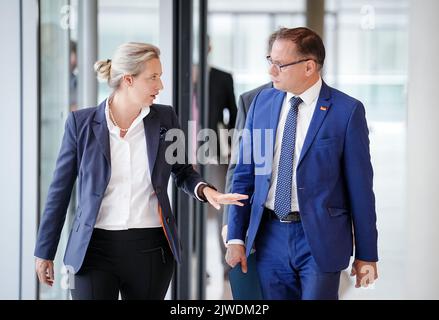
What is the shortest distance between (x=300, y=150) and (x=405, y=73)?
106 centimetres

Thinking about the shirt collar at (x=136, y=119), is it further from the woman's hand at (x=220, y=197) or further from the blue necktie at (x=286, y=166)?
the blue necktie at (x=286, y=166)

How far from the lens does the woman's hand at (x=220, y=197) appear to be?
233cm

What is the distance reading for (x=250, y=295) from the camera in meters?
2.64

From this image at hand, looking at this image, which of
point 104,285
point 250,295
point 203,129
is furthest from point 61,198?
point 203,129

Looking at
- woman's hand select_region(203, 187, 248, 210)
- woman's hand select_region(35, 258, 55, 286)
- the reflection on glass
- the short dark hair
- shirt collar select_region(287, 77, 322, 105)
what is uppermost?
the reflection on glass

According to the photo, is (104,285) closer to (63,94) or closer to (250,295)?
(250,295)

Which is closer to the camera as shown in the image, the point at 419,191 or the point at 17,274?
the point at 419,191

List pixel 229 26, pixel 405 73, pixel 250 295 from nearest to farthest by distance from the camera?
pixel 250 295 → pixel 405 73 → pixel 229 26

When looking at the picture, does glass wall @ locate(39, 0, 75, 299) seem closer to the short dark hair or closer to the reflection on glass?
the reflection on glass

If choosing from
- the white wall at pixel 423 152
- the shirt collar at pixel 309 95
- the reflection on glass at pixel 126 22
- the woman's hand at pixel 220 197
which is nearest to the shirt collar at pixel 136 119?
the woman's hand at pixel 220 197

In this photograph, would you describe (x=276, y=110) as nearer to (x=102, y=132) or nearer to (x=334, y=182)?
(x=334, y=182)

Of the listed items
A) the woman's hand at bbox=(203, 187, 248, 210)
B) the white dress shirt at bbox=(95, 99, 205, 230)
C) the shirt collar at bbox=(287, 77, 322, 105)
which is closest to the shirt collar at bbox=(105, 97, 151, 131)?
the white dress shirt at bbox=(95, 99, 205, 230)

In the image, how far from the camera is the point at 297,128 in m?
2.40

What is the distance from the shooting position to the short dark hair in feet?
7.86
